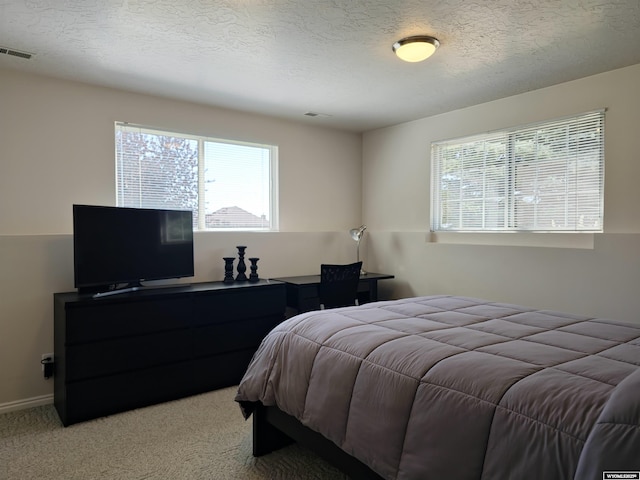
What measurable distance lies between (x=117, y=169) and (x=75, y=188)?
372 mm

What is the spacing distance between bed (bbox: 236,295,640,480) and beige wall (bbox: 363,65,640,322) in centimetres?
119

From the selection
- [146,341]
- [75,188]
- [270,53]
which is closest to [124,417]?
[146,341]

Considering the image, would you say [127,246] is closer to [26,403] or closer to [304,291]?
[26,403]

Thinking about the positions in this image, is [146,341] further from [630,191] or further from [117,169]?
[630,191]

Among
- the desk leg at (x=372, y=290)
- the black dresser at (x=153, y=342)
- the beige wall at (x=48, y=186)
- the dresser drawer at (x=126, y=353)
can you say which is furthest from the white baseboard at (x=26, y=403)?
the desk leg at (x=372, y=290)

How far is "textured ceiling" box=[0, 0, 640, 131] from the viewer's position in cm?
235

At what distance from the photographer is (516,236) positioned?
3.94 meters

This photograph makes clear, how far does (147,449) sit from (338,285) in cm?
207

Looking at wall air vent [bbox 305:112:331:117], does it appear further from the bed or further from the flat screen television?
the bed

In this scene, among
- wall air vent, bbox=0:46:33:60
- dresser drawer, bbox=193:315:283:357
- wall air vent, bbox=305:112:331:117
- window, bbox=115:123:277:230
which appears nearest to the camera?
wall air vent, bbox=0:46:33:60

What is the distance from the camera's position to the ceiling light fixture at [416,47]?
268 cm

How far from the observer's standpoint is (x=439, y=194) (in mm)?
4621

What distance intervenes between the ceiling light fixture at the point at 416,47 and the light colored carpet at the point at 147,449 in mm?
2451

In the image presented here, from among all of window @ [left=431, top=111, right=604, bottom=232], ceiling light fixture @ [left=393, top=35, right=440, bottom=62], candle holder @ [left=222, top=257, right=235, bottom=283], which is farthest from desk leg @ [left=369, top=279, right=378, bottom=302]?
ceiling light fixture @ [left=393, top=35, right=440, bottom=62]
